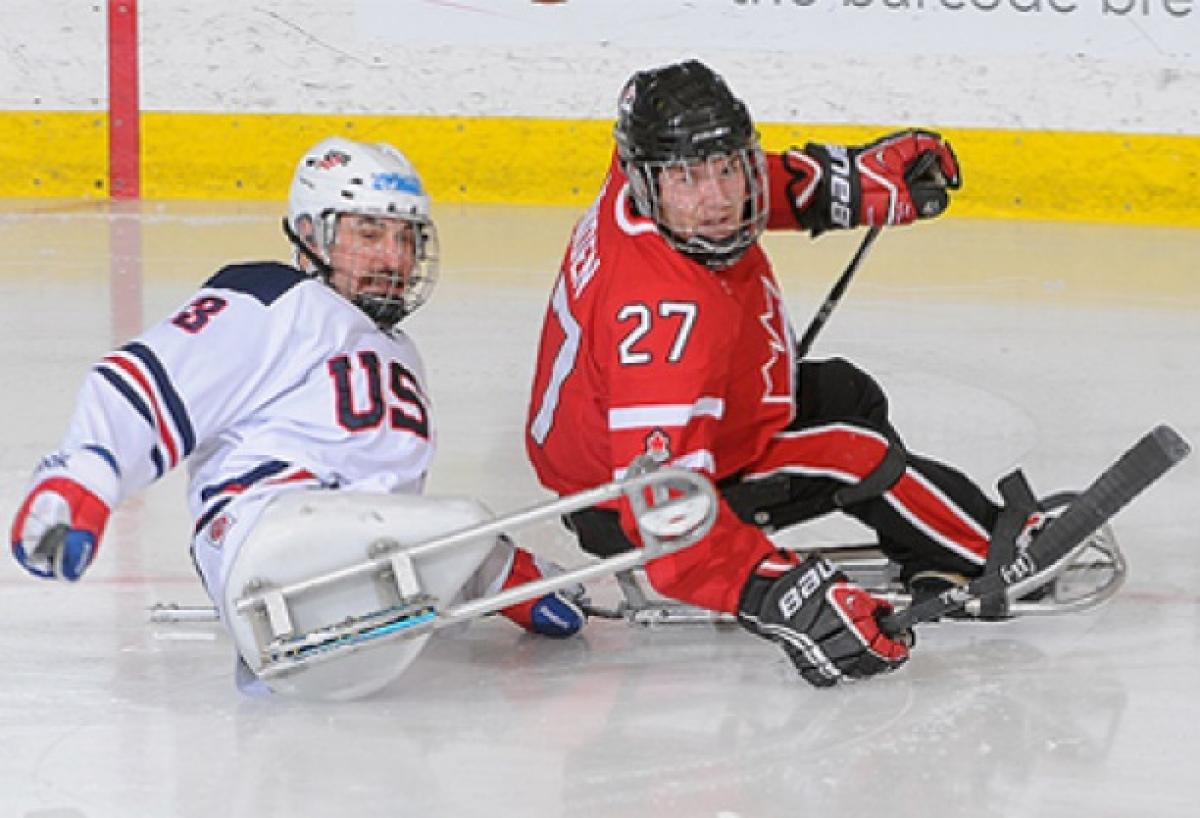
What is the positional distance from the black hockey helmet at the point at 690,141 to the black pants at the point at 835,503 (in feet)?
1.24

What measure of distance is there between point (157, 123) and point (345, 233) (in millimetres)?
3492

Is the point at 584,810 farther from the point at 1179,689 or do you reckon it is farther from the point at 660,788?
the point at 1179,689

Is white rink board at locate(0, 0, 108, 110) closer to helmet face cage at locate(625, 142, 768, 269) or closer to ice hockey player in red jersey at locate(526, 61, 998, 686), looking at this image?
ice hockey player in red jersey at locate(526, 61, 998, 686)

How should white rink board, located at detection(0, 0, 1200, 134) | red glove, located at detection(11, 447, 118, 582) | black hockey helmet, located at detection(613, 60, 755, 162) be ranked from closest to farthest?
red glove, located at detection(11, 447, 118, 582), black hockey helmet, located at detection(613, 60, 755, 162), white rink board, located at detection(0, 0, 1200, 134)

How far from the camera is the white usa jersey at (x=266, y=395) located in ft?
8.14

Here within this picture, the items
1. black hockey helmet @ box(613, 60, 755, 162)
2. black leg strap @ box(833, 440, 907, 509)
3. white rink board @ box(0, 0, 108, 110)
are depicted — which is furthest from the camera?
white rink board @ box(0, 0, 108, 110)

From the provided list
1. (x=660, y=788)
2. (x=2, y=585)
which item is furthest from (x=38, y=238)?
(x=660, y=788)

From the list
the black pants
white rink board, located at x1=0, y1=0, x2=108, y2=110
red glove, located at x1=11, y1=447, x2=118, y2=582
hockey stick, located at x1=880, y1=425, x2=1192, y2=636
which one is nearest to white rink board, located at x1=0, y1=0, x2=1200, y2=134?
white rink board, located at x1=0, y1=0, x2=108, y2=110

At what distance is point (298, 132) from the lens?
19.6ft

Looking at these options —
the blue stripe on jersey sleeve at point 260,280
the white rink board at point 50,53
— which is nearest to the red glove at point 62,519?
the blue stripe on jersey sleeve at point 260,280

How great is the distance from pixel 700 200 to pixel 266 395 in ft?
1.93

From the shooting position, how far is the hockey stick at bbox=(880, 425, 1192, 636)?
2.48m

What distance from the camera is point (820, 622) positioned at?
8.20ft

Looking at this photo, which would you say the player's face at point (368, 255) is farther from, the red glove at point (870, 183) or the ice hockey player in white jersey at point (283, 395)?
the red glove at point (870, 183)
